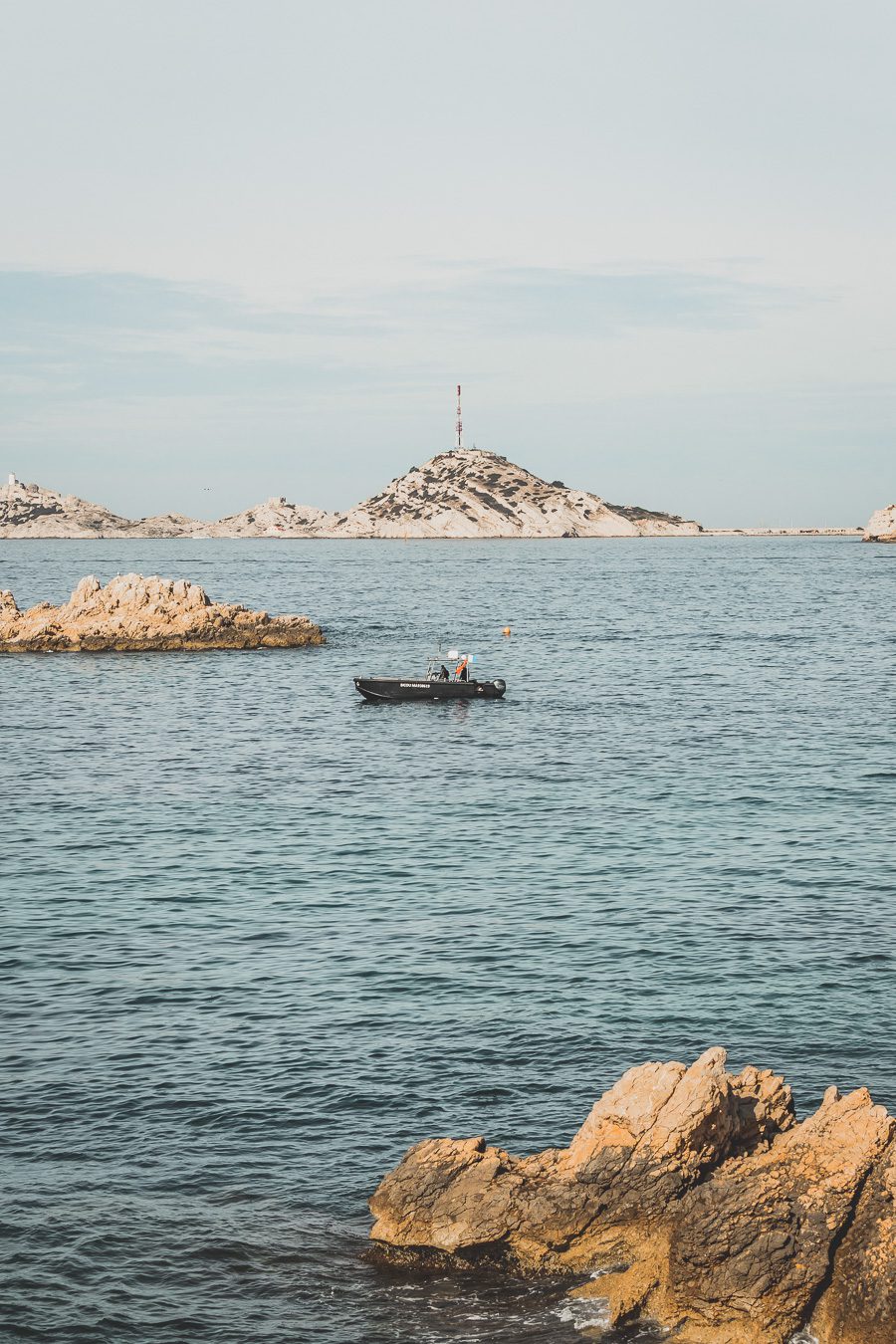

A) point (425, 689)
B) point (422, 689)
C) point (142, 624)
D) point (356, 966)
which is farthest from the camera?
point (142, 624)

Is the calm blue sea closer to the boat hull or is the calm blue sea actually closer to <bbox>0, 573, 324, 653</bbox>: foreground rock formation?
the boat hull

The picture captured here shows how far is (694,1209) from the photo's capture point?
21516 mm

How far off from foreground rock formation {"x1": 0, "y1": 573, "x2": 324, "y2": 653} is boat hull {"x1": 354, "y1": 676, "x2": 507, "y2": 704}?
3159 cm

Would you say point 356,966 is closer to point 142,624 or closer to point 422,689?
point 422,689

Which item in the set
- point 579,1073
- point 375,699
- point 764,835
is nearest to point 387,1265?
point 579,1073

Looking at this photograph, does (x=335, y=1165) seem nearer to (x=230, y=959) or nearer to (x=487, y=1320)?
(x=487, y=1320)

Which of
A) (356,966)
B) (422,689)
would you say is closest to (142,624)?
(422,689)

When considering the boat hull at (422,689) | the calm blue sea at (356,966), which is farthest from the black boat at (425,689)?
the calm blue sea at (356,966)

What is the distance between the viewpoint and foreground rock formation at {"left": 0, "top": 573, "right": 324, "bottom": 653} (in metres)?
112

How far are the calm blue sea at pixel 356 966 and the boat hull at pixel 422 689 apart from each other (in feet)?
21.0

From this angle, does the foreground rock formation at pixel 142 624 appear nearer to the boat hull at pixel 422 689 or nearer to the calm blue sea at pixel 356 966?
the boat hull at pixel 422 689

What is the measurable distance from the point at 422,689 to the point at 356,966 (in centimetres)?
4929

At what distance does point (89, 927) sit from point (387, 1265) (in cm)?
1932

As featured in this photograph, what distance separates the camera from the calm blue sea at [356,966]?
23.0 metres
